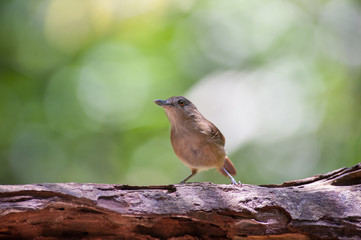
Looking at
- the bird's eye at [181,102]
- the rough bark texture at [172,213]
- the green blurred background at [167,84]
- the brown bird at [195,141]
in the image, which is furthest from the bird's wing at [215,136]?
the green blurred background at [167,84]

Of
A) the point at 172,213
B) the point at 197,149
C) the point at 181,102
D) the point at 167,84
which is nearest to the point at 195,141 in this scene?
the point at 197,149

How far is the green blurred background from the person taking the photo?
7.14 m

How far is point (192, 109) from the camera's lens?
5262mm

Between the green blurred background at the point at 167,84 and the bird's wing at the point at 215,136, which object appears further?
the green blurred background at the point at 167,84

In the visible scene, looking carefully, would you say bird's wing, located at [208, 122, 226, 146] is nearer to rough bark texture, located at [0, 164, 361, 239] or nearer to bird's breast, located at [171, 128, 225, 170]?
bird's breast, located at [171, 128, 225, 170]

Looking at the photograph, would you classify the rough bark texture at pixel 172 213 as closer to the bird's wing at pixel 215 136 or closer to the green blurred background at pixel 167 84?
the bird's wing at pixel 215 136

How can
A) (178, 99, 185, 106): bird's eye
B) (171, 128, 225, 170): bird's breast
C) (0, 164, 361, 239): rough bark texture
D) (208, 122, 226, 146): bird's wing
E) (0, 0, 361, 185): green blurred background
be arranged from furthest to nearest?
1. (0, 0, 361, 185): green blurred background
2. (178, 99, 185, 106): bird's eye
3. (208, 122, 226, 146): bird's wing
4. (171, 128, 225, 170): bird's breast
5. (0, 164, 361, 239): rough bark texture

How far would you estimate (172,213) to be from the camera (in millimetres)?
3205

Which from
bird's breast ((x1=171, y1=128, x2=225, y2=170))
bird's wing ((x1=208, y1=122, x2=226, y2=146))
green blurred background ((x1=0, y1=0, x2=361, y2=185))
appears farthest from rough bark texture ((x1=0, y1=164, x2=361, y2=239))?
green blurred background ((x1=0, y1=0, x2=361, y2=185))

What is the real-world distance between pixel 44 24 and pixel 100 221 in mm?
5795

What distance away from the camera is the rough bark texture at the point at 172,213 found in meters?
3.05

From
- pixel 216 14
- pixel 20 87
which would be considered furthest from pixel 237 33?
pixel 20 87

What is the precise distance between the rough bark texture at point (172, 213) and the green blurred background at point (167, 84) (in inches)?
138

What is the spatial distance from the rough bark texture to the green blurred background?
11.5ft
